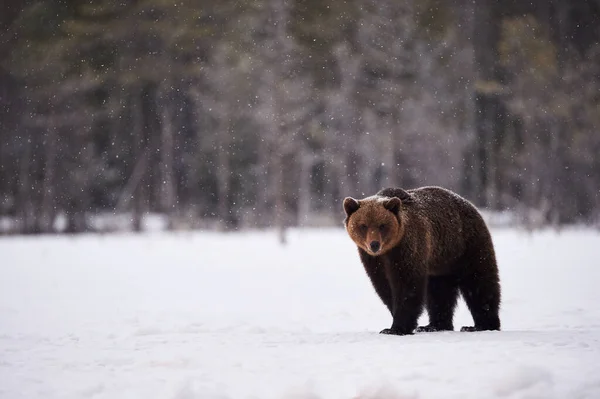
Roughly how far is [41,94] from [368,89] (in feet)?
47.4

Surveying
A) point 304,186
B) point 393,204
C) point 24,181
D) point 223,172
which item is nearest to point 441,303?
point 393,204

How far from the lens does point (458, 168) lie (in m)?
36.4

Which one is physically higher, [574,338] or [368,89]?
[368,89]

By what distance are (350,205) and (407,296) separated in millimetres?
955

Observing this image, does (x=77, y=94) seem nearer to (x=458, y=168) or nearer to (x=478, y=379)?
(x=458, y=168)

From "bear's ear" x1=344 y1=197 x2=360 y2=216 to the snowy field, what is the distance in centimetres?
113

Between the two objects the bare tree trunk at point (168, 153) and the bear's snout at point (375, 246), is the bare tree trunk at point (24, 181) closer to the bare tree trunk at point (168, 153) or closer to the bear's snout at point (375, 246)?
the bare tree trunk at point (168, 153)

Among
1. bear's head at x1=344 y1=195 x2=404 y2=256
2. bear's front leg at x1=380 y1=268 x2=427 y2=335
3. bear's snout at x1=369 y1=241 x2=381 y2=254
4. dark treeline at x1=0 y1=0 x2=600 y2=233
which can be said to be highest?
dark treeline at x1=0 y1=0 x2=600 y2=233

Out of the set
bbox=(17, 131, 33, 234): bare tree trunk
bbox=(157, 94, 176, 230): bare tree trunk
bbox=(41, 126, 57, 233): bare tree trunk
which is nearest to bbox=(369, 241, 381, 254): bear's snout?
bbox=(157, 94, 176, 230): bare tree trunk

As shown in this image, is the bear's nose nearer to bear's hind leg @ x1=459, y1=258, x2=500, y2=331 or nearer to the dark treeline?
bear's hind leg @ x1=459, y1=258, x2=500, y2=331

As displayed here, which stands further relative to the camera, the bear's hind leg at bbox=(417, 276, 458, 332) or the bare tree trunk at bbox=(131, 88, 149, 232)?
the bare tree trunk at bbox=(131, 88, 149, 232)

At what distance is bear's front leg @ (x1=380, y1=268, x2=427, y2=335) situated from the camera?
595cm

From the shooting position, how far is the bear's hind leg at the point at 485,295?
6355 millimetres

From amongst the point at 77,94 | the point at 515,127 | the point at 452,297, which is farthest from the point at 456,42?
the point at 452,297
